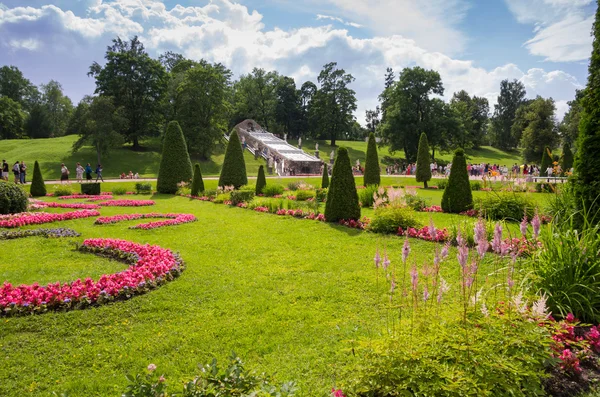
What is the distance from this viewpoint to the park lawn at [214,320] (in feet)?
11.3

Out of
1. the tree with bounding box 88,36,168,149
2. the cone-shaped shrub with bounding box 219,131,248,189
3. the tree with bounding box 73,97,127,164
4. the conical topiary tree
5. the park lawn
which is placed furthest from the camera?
the tree with bounding box 88,36,168,149

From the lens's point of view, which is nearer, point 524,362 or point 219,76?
point 524,362

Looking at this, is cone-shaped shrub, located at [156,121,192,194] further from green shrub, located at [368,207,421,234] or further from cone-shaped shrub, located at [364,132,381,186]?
green shrub, located at [368,207,421,234]

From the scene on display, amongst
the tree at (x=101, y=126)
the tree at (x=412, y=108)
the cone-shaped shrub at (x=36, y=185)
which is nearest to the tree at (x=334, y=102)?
the tree at (x=412, y=108)

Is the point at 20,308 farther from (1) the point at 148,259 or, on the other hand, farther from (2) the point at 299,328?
(2) the point at 299,328

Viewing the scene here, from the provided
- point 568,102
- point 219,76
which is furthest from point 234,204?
point 568,102

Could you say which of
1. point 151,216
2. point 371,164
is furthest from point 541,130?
point 151,216

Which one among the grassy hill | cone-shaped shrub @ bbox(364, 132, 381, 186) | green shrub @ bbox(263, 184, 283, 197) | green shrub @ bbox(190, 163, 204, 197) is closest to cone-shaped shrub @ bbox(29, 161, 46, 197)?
green shrub @ bbox(190, 163, 204, 197)

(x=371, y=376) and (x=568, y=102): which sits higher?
(x=568, y=102)

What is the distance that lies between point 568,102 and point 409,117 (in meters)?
33.5

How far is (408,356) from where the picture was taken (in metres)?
2.60

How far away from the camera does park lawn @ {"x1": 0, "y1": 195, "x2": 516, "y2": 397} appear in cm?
345

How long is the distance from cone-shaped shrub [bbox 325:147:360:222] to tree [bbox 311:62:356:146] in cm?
5331

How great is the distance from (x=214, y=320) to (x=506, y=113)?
8266cm
